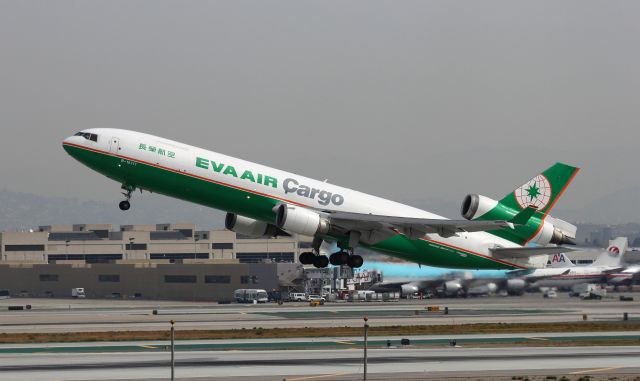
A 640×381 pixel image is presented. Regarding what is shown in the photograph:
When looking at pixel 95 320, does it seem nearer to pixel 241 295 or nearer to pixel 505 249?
pixel 505 249

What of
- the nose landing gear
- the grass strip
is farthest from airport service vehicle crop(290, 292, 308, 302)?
the nose landing gear

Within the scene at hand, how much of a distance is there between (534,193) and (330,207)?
14616 millimetres

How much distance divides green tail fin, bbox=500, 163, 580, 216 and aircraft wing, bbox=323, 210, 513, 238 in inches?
209

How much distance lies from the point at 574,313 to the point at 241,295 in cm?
5213

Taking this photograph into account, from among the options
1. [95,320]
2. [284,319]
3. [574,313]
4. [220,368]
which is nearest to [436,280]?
[574,313]

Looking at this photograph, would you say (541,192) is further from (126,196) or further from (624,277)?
(624,277)

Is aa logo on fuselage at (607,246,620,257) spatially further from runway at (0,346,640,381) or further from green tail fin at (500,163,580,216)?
A: runway at (0,346,640,381)

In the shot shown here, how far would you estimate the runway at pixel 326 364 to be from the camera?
40.2 metres

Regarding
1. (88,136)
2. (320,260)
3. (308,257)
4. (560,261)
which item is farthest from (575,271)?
(88,136)

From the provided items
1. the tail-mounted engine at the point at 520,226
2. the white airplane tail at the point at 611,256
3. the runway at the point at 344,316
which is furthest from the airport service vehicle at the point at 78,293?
the tail-mounted engine at the point at 520,226

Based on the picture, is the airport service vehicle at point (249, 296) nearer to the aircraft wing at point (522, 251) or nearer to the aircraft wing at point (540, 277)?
the aircraft wing at point (540, 277)

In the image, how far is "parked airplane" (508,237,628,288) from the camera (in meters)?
95.2

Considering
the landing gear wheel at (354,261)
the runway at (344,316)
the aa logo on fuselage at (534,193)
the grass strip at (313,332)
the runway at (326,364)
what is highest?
the aa logo on fuselage at (534,193)

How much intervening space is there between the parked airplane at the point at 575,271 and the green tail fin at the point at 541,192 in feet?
84.7
